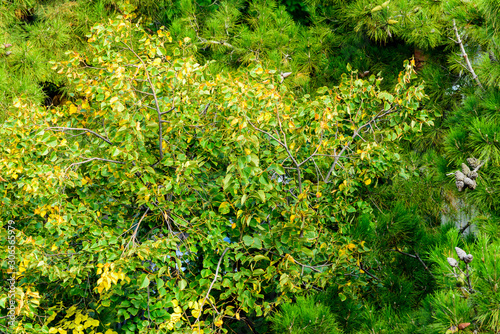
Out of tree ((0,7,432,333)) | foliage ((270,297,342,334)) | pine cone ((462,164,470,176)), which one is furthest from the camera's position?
tree ((0,7,432,333))

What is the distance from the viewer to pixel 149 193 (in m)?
2.01

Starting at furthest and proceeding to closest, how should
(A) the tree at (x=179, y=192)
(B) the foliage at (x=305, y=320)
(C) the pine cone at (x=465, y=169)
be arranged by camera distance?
(A) the tree at (x=179, y=192) → (C) the pine cone at (x=465, y=169) → (B) the foliage at (x=305, y=320)

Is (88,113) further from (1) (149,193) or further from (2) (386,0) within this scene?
(2) (386,0)

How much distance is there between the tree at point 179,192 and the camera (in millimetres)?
1961

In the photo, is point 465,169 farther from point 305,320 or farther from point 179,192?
point 179,192

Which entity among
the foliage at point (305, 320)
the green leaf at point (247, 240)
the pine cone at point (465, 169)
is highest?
the pine cone at point (465, 169)

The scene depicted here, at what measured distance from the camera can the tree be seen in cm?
196

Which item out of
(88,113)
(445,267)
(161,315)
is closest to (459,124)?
(445,267)

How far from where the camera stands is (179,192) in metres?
2.05

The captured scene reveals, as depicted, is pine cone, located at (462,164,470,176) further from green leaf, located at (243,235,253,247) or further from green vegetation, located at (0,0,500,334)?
green leaf, located at (243,235,253,247)

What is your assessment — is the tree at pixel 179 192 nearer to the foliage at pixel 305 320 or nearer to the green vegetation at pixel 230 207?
the green vegetation at pixel 230 207

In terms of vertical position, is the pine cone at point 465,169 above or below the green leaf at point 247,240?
above

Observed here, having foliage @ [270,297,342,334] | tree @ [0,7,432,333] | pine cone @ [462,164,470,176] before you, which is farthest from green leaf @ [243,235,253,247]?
pine cone @ [462,164,470,176]

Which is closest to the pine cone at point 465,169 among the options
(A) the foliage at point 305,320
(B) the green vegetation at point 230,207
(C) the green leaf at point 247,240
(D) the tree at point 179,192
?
(B) the green vegetation at point 230,207
